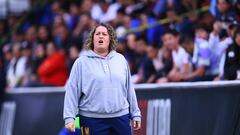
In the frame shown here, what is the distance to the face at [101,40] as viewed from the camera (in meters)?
7.40

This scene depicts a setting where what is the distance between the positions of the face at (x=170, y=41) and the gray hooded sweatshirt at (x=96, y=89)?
426cm

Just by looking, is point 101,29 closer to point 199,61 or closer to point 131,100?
point 131,100

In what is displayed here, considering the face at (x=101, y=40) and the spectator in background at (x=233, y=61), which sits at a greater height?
the face at (x=101, y=40)

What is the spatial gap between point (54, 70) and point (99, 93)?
7.16m

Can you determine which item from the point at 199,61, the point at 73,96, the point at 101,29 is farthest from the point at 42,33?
the point at 73,96

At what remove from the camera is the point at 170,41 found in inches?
460

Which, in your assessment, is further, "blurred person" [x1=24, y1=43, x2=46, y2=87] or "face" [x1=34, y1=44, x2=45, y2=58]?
"face" [x1=34, y1=44, x2=45, y2=58]

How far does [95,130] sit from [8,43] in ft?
36.1

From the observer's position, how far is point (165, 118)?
10148mm

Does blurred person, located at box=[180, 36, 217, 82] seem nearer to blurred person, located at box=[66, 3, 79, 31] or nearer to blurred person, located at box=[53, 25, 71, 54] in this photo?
blurred person, located at box=[53, 25, 71, 54]

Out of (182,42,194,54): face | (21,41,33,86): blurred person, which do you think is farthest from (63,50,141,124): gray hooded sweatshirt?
(21,41,33,86): blurred person

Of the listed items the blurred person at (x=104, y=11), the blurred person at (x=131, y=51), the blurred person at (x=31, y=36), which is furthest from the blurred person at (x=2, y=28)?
the blurred person at (x=131, y=51)

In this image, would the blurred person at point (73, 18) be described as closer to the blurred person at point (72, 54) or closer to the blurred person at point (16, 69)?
the blurred person at point (72, 54)

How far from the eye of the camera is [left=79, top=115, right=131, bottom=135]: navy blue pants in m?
7.29
